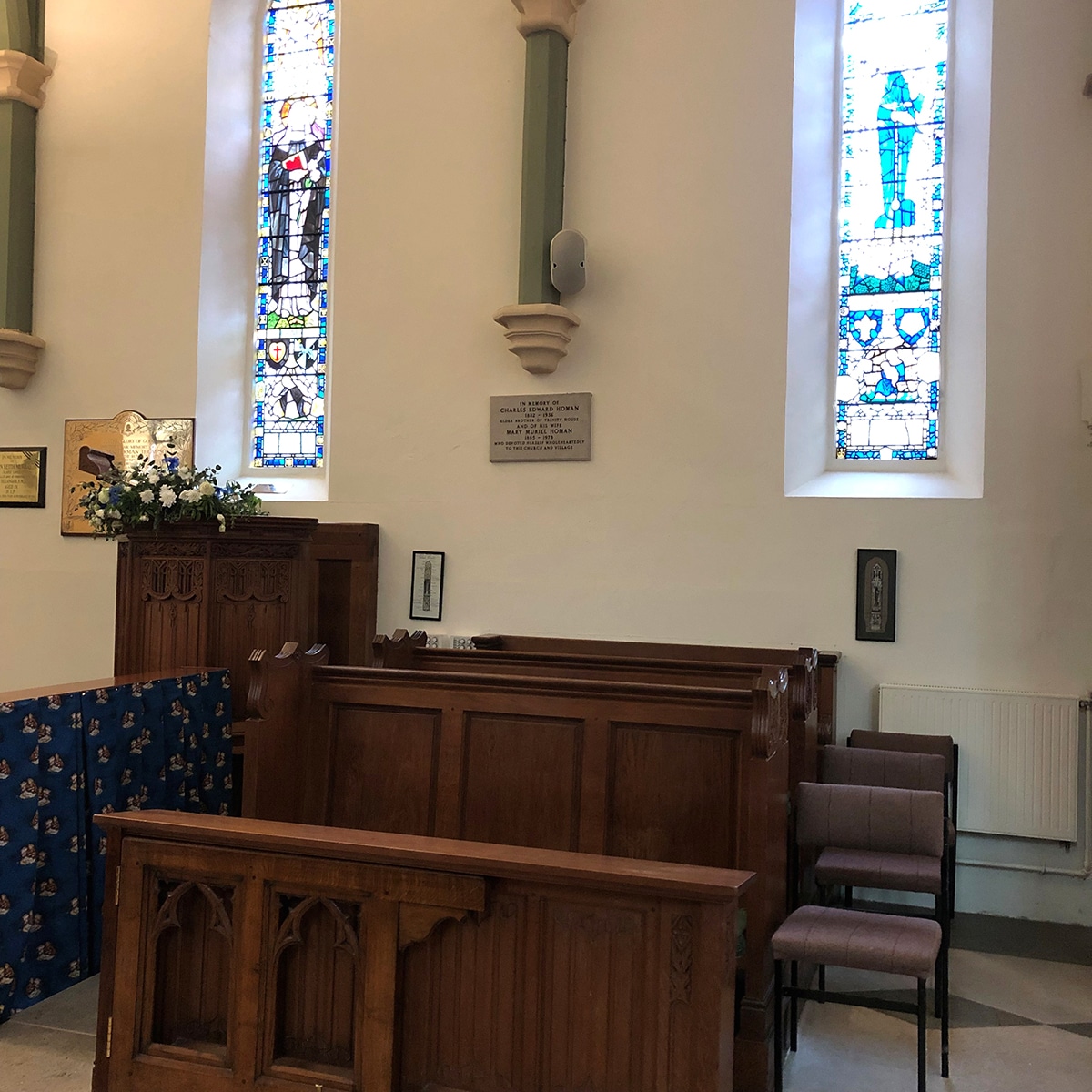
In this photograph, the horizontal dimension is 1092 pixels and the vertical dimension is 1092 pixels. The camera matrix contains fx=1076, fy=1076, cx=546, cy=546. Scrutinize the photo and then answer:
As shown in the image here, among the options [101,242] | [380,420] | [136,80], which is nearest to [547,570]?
[380,420]

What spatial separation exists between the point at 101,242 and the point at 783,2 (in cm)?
408

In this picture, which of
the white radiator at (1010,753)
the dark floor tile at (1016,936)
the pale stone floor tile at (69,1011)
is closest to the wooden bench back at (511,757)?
the pale stone floor tile at (69,1011)

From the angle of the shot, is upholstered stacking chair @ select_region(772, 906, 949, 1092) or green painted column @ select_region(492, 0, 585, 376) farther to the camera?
green painted column @ select_region(492, 0, 585, 376)

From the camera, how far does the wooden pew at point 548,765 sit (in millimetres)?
2873

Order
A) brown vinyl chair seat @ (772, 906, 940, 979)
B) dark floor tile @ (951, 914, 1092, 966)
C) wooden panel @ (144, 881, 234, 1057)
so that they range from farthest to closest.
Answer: dark floor tile @ (951, 914, 1092, 966)
brown vinyl chair seat @ (772, 906, 940, 979)
wooden panel @ (144, 881, 234, 1057)

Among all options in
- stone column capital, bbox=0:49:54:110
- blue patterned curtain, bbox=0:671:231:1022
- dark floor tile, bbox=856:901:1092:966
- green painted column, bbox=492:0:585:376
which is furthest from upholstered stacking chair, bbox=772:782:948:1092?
stone column capital, bbox=0:49:54:110

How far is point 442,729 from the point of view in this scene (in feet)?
10.5

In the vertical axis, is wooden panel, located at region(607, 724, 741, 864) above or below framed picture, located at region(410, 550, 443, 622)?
below

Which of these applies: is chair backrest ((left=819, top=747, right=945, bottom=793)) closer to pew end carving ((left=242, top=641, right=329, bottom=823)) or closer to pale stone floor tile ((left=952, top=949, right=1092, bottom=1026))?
pale stone floor tile ((left=952, top=949, right=1092, bottom=1026))

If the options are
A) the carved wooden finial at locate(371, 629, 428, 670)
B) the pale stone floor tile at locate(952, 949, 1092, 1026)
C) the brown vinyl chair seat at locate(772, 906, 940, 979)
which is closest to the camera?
the brown vinyl chair seat at locate(772, 906, 940, 979)

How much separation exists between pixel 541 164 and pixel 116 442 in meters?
2.96

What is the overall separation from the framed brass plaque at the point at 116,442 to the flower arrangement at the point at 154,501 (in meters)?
1.46

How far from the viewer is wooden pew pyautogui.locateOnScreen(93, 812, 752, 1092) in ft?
6.88

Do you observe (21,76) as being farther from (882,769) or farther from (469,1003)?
(469,1003)
